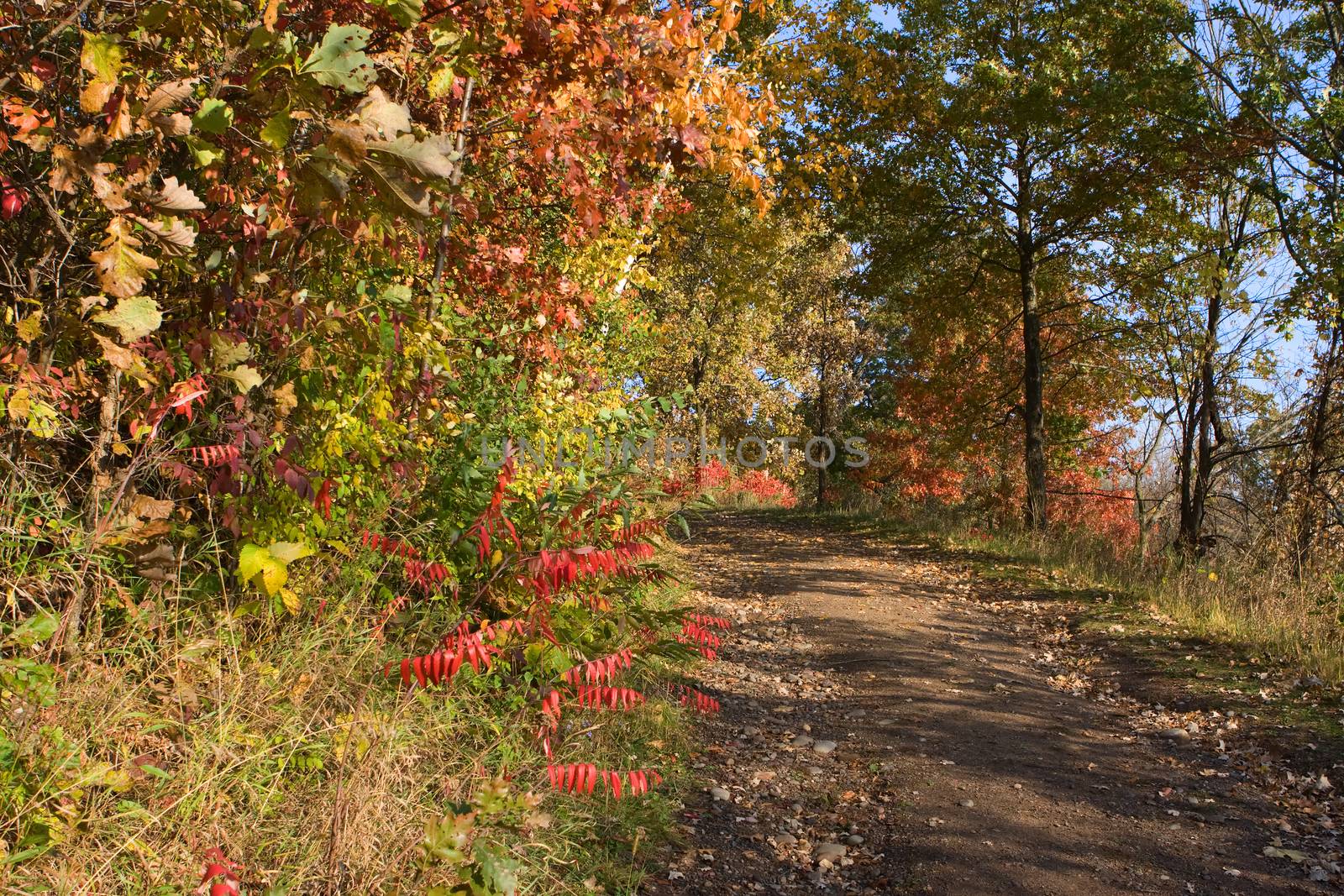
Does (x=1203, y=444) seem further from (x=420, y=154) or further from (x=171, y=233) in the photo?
(x=171, y=233)

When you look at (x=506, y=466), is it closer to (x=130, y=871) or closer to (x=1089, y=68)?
(x=130, y=871)

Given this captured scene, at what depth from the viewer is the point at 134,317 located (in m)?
2.79

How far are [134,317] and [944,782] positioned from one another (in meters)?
4.42

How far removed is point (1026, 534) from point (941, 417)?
4839 mm

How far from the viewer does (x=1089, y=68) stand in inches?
505

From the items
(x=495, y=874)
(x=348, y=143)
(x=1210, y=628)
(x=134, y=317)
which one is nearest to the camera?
(x=348, y=143)

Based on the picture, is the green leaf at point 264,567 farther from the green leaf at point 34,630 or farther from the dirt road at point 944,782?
the dirt road at point 944,782

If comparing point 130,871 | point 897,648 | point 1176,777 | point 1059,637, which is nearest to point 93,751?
point 130,871

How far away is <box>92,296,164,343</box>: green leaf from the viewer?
2762 millimetres

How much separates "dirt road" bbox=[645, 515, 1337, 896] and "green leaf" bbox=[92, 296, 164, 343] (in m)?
2.88

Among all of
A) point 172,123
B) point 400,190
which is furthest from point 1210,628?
point 172,123

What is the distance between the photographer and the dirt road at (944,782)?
400 cm

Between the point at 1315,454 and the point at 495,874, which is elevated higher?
the point at 1315,454

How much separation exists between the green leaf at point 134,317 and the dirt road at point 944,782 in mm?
2878
